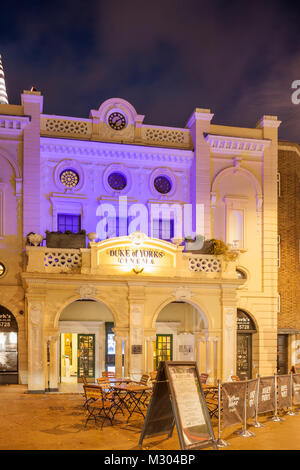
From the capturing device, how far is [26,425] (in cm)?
1293

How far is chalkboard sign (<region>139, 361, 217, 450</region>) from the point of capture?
1002cm

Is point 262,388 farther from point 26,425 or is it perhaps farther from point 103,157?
point 103,157

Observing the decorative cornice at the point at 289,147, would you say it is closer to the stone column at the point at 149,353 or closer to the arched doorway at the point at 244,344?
the arched doorway at the point at 244,344

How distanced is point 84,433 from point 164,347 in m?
11.6

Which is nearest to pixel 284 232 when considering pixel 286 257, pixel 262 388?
pixel 286 257

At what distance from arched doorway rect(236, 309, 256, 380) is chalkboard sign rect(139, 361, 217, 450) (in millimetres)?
12623

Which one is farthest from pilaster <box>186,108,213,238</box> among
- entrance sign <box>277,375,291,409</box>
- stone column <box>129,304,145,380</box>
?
→ entrance sign <box>277,375,291,409</box>

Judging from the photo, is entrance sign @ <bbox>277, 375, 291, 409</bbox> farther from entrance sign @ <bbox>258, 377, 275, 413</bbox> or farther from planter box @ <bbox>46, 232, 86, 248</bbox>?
planter box @ <bbox>46, 232, 86, 248</bbox>

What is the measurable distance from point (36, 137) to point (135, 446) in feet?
49.3

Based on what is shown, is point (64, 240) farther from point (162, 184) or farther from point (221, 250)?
point (221, 250)

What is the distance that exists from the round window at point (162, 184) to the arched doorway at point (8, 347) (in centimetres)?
900

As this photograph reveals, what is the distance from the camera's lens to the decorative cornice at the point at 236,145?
24047 mm

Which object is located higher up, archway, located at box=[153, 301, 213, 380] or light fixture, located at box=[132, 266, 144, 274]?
light fixture, located at box=[132, 266, 144, 274]
